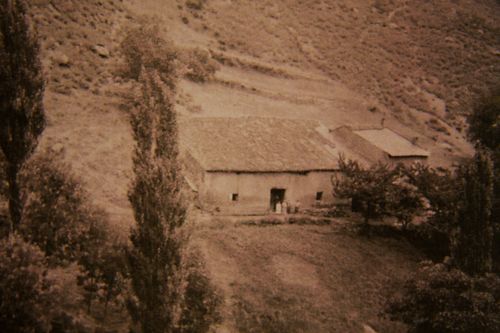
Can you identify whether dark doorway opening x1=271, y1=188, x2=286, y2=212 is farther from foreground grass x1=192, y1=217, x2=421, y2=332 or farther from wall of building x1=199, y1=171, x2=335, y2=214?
foreground grass x1=192, y1=217, x2=421, y2=332

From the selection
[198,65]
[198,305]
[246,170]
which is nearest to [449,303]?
[198,305]

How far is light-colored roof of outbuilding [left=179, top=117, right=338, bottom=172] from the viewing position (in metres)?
29.4

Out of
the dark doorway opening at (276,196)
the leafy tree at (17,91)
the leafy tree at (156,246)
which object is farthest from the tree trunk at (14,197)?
the dark doorway opening at (276,196)

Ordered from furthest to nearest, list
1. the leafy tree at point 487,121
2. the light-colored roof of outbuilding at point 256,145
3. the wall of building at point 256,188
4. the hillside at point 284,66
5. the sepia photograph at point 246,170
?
1. the leafy tree at point 487,121
2. the hillside at point 284,66
3. the light-colored roof of outbuilding at point 256,145
4. the wall of building at point 256,188
5. the sepia photograph at point 246,170

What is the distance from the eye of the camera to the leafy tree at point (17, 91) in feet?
44.8

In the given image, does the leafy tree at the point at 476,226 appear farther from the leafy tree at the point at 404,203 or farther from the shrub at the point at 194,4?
the shrub at the point at 194,4

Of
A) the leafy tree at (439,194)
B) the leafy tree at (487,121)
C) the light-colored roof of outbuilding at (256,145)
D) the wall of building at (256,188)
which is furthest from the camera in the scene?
the leafy tree at (487,121)

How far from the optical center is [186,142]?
30703 mm

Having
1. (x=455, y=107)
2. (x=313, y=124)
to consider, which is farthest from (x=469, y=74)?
(x=313, y=124)

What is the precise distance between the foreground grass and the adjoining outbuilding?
7.54m

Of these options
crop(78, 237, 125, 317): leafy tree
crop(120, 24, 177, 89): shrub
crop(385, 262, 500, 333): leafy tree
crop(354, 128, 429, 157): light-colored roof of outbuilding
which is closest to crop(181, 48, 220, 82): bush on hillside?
crop(120, 24, 177, 89): shrub

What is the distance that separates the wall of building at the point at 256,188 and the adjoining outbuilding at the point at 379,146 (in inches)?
219

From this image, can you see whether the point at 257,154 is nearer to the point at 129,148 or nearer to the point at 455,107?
the point at 129,148

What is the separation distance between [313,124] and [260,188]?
33.4 ft
